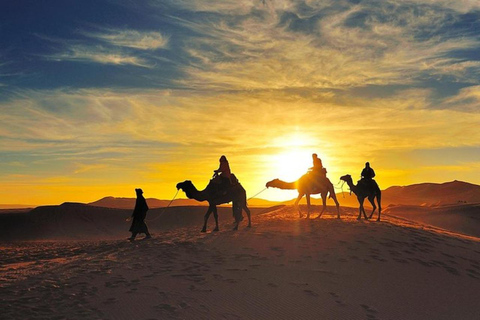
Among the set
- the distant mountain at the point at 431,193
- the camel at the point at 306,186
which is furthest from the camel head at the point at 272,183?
the distant mountain at the point at 431,193

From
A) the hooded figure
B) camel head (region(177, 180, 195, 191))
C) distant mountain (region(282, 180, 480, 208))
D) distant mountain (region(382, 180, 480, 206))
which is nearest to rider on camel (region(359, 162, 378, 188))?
camel head (region(177, 180, 195, 191))

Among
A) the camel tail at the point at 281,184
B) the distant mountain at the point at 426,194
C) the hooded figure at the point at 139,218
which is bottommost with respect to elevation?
the hooded figure at the point at 139,218

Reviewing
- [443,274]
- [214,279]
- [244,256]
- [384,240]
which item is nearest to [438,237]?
[384,240]


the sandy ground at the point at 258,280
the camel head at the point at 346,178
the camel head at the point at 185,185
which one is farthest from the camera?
the camel head at the point at 346,178

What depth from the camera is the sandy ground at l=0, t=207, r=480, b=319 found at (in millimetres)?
10055

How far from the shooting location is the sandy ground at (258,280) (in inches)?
396

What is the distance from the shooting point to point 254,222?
21.7 metres

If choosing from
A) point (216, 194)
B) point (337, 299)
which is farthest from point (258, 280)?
point (216, 194)

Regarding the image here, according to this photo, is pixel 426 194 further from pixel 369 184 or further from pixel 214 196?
pixel 214 196

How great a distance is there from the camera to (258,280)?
39.2 ft

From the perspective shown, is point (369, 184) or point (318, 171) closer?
point (318, 171)

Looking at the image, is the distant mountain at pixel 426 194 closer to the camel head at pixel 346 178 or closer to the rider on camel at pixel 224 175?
the camel head at pixel 346 178

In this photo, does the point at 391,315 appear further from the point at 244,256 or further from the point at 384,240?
the point at 384,240

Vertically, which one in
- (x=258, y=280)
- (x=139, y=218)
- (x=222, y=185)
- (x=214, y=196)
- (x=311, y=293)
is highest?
(x=222, y=185)
